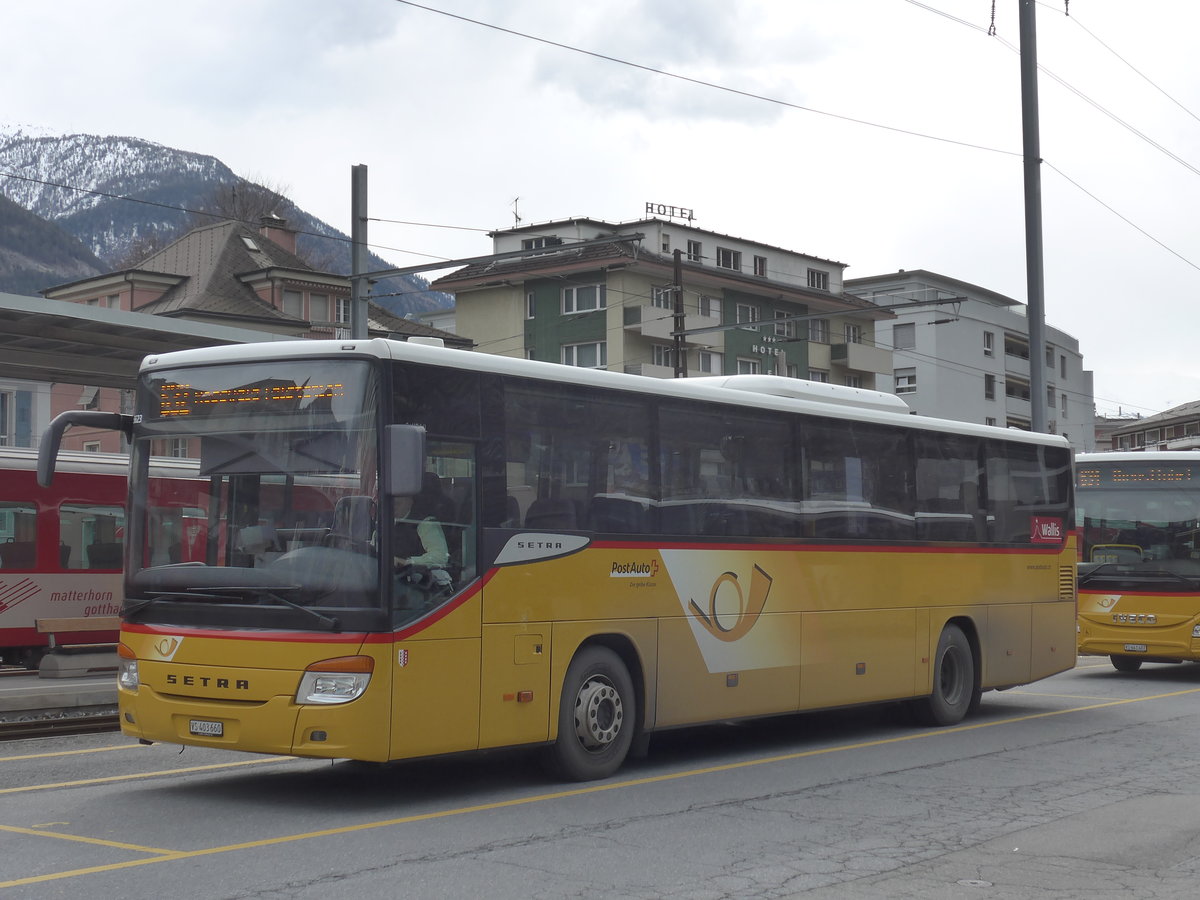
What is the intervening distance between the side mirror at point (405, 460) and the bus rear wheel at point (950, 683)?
7.71 meters

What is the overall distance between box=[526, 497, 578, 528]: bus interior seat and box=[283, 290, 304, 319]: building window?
52.2 m

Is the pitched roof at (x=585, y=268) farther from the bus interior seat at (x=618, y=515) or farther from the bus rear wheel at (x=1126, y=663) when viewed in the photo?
the bus interior seat at (x=618, y=515)

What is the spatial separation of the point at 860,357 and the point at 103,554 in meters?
49.3

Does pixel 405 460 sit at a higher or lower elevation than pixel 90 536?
higher

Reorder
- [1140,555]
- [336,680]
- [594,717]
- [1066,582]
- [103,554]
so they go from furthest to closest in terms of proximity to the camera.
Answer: [103,554]
[1140,555]
[1066,582]
[594,717]
[336,680]

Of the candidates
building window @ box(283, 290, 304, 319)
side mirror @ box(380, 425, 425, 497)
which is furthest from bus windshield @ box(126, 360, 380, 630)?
building window @ box(283, 290, 304, 319)

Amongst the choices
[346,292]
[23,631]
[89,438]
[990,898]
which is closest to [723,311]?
[346,292]

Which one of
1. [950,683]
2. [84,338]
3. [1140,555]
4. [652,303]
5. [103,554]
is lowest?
[950,683]

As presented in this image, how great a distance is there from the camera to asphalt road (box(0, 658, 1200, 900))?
7402mm

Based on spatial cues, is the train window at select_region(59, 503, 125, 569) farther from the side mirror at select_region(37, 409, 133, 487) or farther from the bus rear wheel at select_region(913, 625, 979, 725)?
the side mirror at select_region(37, 409, 133, 487)

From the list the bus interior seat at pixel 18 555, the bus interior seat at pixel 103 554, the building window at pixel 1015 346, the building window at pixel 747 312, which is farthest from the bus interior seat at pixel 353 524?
the building window at pixel 1015 346

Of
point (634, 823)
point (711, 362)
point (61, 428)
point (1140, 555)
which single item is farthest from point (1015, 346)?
point (634, 823)

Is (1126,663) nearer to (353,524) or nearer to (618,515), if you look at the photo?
(618,515)

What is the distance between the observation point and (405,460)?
923 cm
